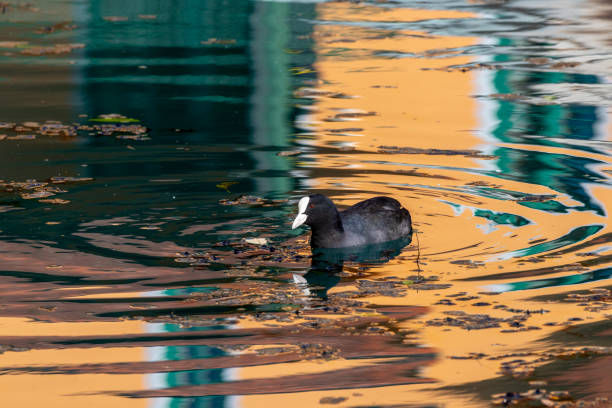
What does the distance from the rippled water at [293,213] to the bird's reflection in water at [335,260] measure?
0.13ft

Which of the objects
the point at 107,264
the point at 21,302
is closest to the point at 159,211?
the point at 107,264

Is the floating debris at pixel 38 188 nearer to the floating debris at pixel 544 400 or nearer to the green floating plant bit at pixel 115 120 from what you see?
the green floating plant bit at pixel 115 120

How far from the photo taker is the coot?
988cm

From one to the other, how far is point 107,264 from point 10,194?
2600 mm

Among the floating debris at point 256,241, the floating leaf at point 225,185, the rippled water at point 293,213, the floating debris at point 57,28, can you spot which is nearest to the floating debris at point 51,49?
the rippled water at point 293,213

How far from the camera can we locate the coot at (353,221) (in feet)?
32.4

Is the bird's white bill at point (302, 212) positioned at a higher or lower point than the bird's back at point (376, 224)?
higher

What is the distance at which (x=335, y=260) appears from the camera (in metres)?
9.73

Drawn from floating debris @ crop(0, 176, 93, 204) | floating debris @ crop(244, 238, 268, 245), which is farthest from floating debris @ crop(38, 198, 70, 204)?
floating debris @ crop(244, 238, 268, 245)

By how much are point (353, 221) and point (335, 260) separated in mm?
659

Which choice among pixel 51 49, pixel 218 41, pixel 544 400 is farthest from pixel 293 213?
pixel 218 41

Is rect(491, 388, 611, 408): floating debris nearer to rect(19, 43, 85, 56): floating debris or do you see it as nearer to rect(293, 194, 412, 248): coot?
rect(293, 194, 412, 248): coot

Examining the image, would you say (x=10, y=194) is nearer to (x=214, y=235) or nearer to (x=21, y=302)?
(x=214, y=235)

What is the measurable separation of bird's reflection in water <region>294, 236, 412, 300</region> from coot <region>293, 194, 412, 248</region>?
59 millimetres
